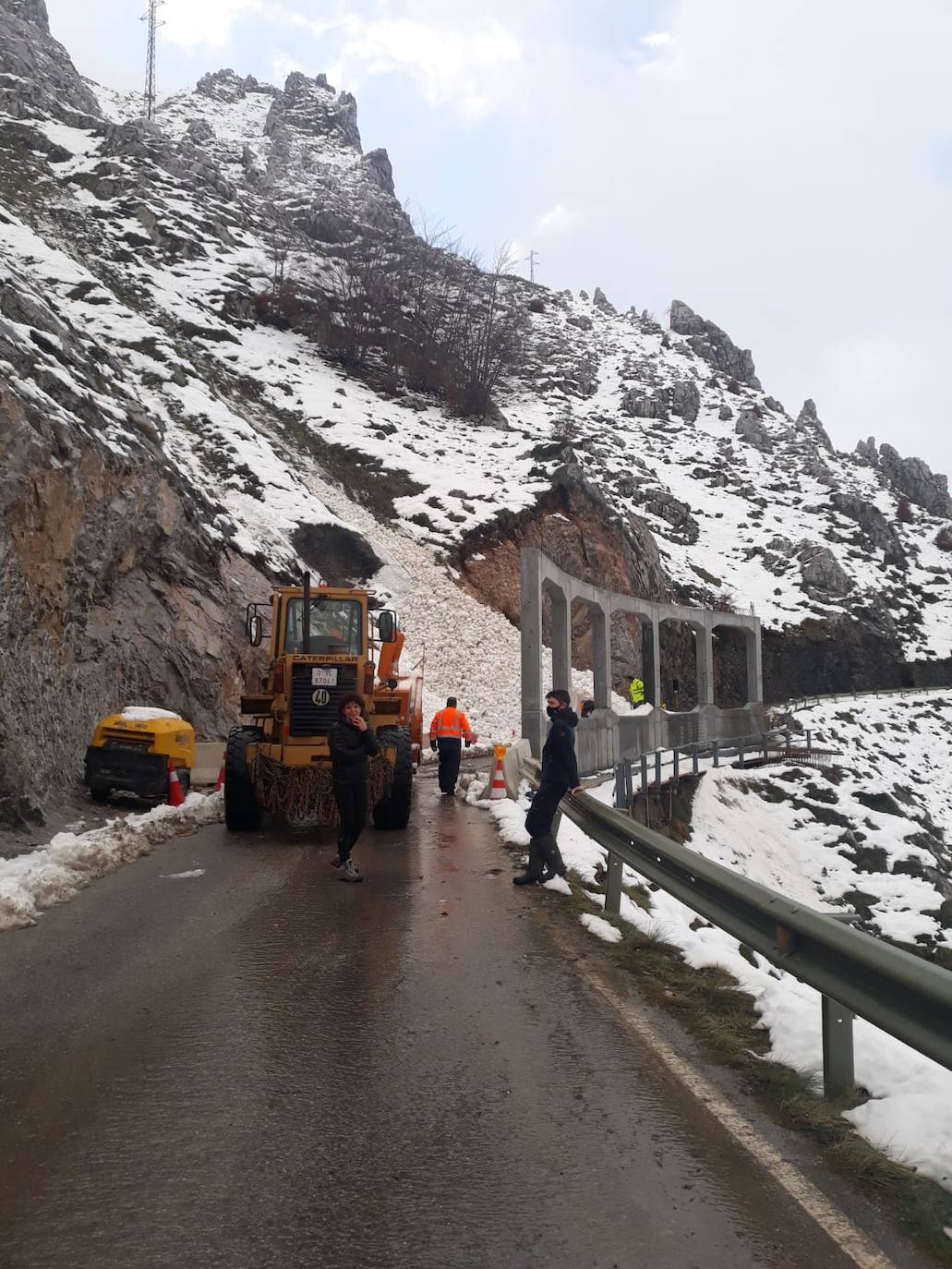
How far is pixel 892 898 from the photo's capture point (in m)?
19.5

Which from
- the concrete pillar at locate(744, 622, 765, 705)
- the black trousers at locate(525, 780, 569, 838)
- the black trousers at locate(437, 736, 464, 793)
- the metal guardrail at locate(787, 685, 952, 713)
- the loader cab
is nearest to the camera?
the black trousers at locate(525, 780, 569, 838)

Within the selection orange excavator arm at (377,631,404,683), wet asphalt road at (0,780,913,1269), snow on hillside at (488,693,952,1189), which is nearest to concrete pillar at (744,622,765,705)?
snow on hillside at (488,693,952,1189)

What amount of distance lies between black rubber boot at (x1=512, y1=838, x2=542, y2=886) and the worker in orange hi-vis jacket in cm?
696

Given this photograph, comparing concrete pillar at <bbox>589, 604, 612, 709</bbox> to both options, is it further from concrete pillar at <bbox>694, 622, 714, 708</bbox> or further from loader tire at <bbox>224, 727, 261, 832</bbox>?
loader tire at <bbox>224, 727, 261, 832</bbox>

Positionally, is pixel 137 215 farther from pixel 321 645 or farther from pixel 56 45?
pixel 56 45

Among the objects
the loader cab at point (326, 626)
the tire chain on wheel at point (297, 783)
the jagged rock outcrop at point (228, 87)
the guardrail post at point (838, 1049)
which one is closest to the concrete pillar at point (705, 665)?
the loader cab at point (326, 626)

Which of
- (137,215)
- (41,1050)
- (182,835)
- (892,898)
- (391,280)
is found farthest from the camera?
(391,280)

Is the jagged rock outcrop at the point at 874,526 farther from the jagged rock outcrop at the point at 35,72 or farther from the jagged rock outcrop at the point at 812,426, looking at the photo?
the jagged rock outcrop at the point at 35,72

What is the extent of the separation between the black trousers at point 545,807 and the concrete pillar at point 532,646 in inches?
295

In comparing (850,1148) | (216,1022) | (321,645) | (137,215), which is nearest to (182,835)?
(321,645)

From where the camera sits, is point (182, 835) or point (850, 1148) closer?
point (850, 1148)

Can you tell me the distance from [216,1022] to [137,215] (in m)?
57.7

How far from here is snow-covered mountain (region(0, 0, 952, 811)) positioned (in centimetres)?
1538

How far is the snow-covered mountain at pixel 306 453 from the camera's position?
15.4 meters
